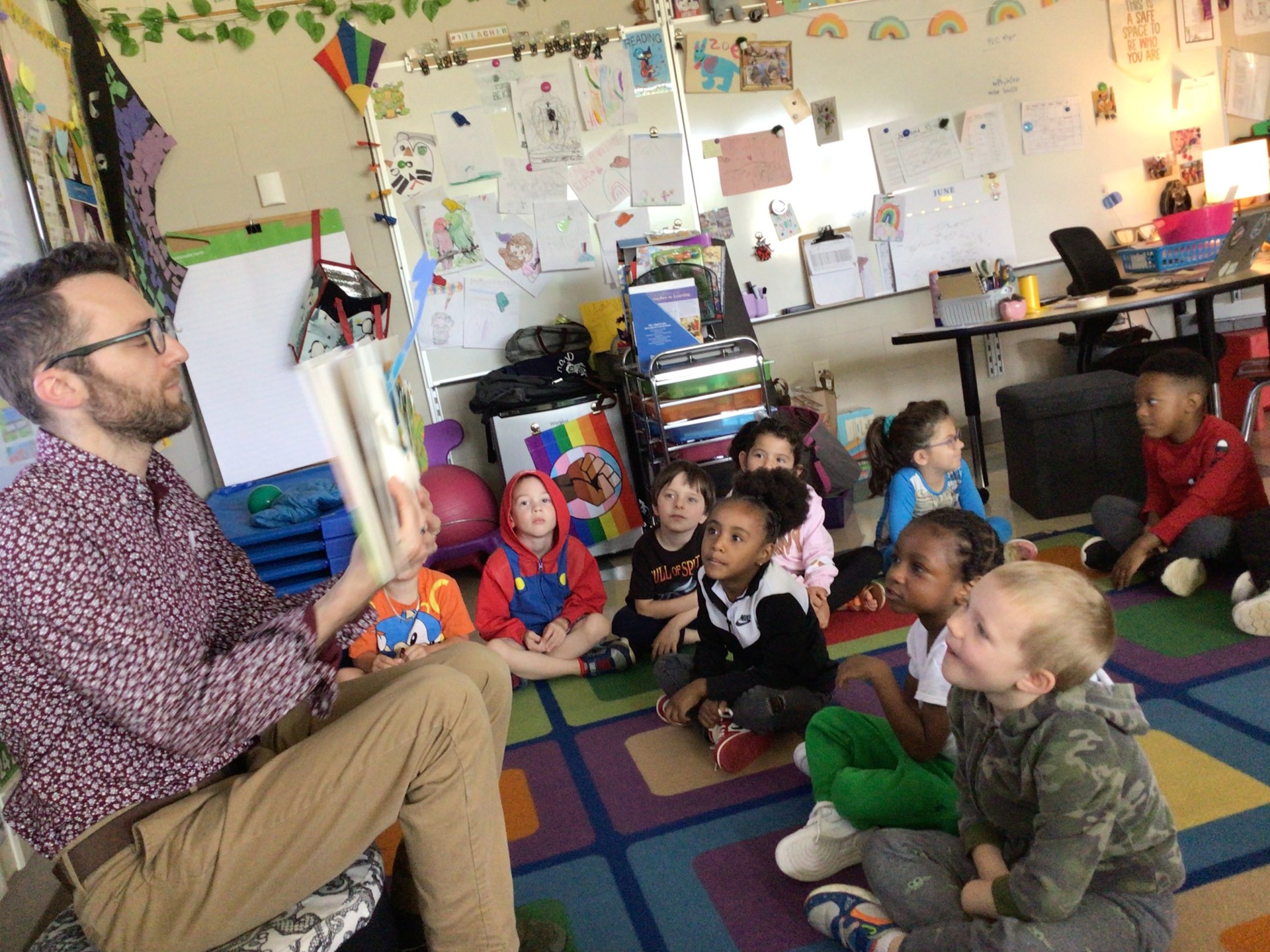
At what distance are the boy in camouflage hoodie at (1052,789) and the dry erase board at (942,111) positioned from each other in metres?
3.20

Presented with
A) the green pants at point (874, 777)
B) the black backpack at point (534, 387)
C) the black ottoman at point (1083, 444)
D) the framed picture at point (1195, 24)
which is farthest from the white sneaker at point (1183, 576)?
the framed picture at point (1195, 24)

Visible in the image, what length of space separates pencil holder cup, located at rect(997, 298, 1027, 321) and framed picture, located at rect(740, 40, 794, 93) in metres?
1.51

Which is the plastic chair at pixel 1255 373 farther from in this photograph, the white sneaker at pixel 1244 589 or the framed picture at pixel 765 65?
the framed picture at pixel 765 65

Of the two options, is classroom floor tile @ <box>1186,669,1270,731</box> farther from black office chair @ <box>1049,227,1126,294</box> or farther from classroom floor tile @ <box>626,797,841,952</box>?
black office chair @ <box>1049,227,1126,294</box>

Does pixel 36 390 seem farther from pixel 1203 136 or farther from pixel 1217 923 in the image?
pixel 1203 136

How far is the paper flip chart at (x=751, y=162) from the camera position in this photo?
13.5 feet

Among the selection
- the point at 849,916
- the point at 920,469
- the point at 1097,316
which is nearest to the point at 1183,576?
the point at 920,469

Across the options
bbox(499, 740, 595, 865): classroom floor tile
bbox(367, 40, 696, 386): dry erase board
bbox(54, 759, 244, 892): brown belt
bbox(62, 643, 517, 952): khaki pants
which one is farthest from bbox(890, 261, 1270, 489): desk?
bbox(54, 759, 244, 892): brown belt

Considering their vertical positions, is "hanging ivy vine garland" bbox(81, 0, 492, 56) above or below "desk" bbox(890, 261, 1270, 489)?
above

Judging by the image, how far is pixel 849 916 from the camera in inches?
51.8

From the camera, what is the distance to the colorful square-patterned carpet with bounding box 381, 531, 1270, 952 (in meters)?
1.38

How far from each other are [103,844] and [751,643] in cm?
124

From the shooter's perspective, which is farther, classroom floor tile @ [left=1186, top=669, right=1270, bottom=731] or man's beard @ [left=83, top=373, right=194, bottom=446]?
classroom floor tile @ [left=1186, top=669, right=1270, bottom=731]

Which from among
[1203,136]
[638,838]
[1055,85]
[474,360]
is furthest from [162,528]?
[1203,136]
